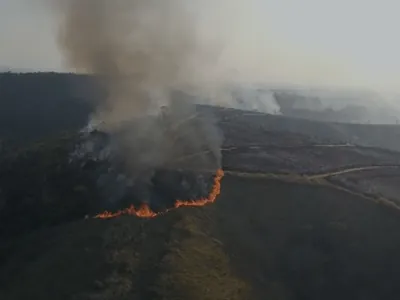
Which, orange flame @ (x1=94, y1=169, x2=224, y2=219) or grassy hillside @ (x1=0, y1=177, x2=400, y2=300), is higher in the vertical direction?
orange flame @ (x1=94, y1=169, x2=224, y2=219)

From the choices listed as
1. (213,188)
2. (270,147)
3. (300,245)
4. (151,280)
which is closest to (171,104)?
(270,147)

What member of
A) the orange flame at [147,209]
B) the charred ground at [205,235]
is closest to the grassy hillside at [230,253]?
the charred ground at [205,235]

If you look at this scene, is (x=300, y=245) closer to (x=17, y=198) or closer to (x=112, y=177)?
(x=112, y=177)

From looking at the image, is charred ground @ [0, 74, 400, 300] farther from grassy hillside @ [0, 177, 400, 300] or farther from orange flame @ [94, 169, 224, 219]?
orange flame @ [94, 169, 224, 219]

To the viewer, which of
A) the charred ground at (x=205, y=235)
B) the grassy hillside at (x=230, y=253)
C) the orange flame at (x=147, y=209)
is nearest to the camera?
the grassy hillside at (x=230, y=253)

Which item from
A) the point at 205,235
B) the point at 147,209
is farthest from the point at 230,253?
the point at 147,209

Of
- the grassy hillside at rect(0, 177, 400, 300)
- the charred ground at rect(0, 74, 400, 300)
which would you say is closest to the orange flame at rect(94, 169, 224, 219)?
the charred ground at rect(0, 74, 400, 300)

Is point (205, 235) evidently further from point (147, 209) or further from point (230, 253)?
point (147, 209)

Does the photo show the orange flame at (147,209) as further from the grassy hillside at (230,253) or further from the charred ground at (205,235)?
the grassy hillside at (230,253)

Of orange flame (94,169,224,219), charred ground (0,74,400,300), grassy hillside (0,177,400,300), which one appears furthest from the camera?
orange flame (94,169,224,219)

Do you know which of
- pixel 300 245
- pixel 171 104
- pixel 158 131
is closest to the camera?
pixel 300 245

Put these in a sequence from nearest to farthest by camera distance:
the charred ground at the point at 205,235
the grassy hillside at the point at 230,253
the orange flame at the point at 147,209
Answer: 1. the grassy hillside at the point at 230,253
2. the charred ground at the point at 205,235
3. the orange flame at the point at 147,209
